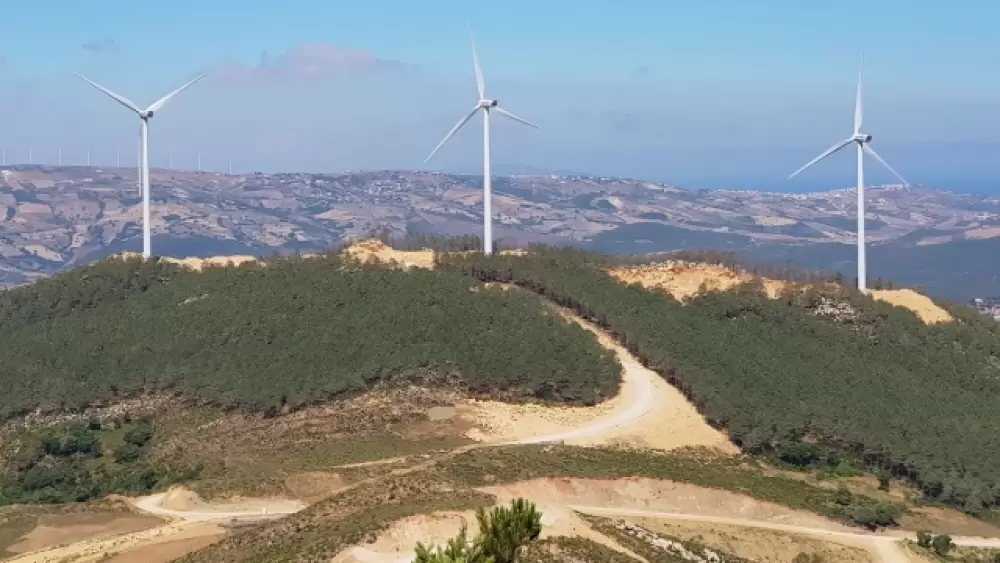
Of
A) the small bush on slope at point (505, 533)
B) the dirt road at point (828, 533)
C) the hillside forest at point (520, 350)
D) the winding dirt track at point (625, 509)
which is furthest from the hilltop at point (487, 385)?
the small bush on slope at point (505, 533)

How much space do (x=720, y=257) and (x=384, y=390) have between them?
1821 inches

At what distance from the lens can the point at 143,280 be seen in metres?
116

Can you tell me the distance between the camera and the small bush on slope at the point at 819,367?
84.0 metres

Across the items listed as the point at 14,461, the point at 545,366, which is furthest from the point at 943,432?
the point at 14,461

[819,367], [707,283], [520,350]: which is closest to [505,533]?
[520,350]

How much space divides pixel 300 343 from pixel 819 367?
40.5m

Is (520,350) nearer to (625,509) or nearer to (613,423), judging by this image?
(613,423)

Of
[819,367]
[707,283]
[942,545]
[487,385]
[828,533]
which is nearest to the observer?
[942,545]

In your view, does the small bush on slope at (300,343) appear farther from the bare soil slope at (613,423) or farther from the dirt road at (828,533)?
the dirt road at (828,533)

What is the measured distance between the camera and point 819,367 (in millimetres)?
95375

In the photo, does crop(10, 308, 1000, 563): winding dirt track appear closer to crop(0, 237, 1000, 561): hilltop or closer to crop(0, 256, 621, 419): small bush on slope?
crop(0, 237, 1000, 561): hilltop

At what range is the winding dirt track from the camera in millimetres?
61500

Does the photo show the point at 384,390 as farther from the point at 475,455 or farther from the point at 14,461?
the point at 14,461

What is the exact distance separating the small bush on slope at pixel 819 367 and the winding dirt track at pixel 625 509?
241 centimetres
